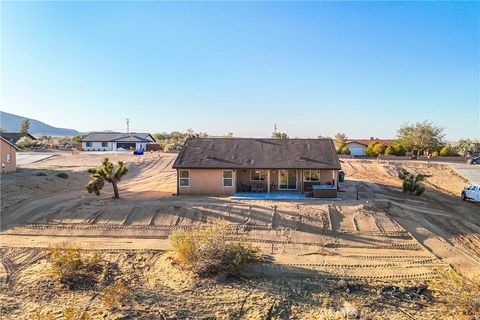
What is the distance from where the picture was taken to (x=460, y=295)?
35.6 ft

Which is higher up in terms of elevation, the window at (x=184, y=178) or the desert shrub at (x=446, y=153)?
the desert shrub at (x=446, y=153)

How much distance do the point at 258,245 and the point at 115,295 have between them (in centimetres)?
671

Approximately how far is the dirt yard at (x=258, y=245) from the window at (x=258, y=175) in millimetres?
4006

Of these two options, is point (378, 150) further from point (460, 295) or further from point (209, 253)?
point (209, 253)

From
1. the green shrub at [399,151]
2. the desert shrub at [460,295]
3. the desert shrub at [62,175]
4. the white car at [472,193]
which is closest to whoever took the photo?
the desert shrub at [460,295]

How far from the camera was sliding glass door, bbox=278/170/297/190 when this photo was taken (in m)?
24.9

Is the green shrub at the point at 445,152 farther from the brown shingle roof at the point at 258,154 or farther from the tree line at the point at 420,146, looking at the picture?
the brown shingle roof at the point at 258,154

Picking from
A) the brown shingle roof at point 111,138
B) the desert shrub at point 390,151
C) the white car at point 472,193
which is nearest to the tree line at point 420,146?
the desert shrub at point 390,151

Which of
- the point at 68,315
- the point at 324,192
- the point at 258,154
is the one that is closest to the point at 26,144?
the point at 258,154

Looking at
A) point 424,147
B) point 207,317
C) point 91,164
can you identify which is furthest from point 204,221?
point 424,147

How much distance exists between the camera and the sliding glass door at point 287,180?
980 inches

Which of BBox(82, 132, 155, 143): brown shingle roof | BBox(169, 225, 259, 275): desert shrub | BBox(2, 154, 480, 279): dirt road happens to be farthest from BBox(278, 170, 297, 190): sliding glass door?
BBox(82, 132, 155, 143): brown shingle roof

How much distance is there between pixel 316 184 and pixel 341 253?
30.2 feet

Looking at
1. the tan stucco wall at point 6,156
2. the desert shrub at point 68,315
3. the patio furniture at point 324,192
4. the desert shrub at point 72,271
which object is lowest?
the desert shrub at point 68,315
